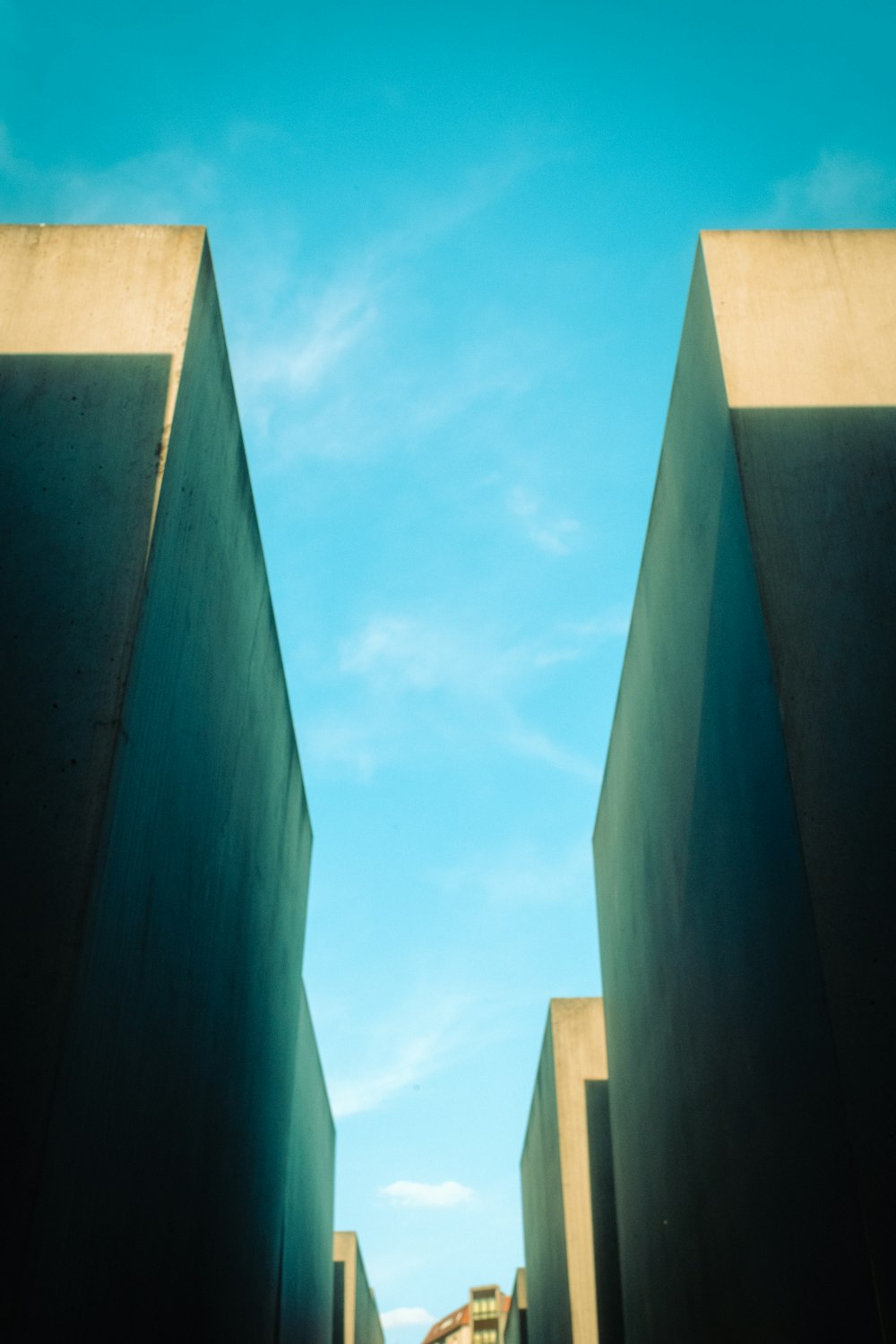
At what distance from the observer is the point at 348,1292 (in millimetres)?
15656

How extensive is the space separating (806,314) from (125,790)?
3.24m

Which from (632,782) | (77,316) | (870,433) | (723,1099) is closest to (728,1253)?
(723,1099)

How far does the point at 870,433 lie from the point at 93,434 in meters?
2.89

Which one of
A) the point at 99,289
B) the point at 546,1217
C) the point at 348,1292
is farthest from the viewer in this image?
the point at 348,1292

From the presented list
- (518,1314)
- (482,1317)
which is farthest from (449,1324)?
(518,1314)

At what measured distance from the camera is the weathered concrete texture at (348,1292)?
49.9 feet

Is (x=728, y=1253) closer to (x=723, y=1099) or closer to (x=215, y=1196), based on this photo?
(x=723, y=1099)

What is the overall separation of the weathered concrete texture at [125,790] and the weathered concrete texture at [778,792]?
2082 mm

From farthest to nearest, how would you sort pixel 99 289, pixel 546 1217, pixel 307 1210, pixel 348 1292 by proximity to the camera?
pixel 348 1292, pixel 546 1217, pixel 307 1210, pixel 99 289

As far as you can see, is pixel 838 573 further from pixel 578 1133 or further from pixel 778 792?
pixel 578 1133

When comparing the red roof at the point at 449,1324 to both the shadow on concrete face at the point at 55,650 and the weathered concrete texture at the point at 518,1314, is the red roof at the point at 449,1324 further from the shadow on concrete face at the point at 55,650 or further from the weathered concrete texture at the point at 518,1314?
the shadow on concrete face at the point at 55,650

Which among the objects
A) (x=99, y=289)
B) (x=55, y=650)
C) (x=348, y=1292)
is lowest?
(x=348, y=1292)

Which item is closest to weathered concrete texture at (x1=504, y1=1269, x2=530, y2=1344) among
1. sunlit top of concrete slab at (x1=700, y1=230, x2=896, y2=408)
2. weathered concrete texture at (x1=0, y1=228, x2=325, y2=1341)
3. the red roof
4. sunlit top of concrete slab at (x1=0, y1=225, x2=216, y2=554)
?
weathered concrete texture at (x1=0, y1=228, x2=325, y2=1341)

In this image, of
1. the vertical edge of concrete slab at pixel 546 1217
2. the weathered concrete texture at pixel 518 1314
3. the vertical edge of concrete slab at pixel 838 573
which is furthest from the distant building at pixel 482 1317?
the vertical edge of concrete slab at pixel 838 573
